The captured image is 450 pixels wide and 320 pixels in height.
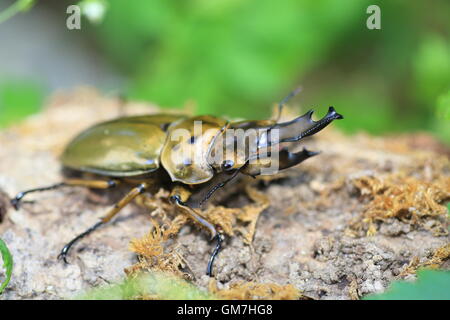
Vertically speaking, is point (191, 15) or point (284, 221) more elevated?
point (191, 15)

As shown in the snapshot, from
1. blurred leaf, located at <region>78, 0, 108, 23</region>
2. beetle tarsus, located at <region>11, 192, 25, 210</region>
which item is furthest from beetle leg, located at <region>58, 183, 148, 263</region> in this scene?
blurred leaf, located at <region>78, 0, 108, 23</region>

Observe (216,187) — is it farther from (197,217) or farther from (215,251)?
(215,251)

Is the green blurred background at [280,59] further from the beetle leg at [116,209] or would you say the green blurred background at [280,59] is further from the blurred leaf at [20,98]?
the beetle leg at [116,209]

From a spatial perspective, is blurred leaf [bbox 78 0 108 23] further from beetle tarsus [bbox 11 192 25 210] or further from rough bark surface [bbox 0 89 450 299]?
beetle tarsus [bbox 11 192 25 210]

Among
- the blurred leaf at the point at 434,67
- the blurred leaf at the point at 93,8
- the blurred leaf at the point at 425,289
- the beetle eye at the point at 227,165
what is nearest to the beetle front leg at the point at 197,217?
Result: the beetle eye at the point at 227,165

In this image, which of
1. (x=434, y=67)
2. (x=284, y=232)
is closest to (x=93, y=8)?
(x=284, y=232)
